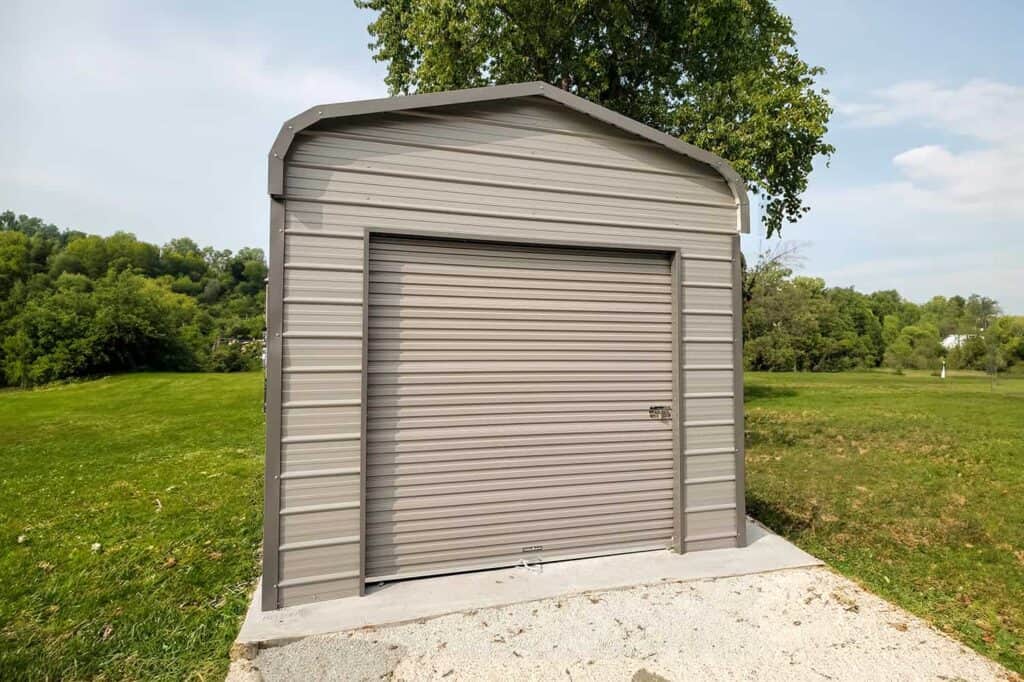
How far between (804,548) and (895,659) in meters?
1.63

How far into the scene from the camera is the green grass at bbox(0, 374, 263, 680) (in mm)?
2432

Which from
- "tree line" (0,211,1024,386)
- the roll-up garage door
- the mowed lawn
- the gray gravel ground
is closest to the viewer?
the gray gravel ground

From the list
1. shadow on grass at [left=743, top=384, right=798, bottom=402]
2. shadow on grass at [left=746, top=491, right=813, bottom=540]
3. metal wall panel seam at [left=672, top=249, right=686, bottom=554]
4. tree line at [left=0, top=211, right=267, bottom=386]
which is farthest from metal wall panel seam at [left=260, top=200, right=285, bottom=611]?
tree line at [left=0, top=211, right=267, bottom=386]

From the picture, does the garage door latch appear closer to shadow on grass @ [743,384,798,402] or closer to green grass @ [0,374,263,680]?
green grass @ [0,374,263,680]

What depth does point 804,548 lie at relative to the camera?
379 centimetres

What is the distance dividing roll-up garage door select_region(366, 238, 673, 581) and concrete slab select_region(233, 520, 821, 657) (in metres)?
0.12

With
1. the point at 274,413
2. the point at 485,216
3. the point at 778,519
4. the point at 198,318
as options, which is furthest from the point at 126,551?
the point at 198,318

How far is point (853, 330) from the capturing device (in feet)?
129

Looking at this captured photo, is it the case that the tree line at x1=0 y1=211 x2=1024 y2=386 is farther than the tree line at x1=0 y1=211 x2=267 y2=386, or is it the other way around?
the tree line at x1=0 y1=211 x2=1024 y2=386

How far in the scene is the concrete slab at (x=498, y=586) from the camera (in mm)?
2529

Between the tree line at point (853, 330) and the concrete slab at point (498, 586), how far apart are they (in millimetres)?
15454

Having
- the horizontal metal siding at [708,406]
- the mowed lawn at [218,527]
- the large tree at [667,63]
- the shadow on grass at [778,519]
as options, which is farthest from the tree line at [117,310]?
the horizontal metal siding at [708,406]

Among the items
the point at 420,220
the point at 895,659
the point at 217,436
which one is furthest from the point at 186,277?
the point at 895,659

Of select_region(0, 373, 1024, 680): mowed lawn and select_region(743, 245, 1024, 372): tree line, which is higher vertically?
select_region(743, 245, 1024, 372): tree line
